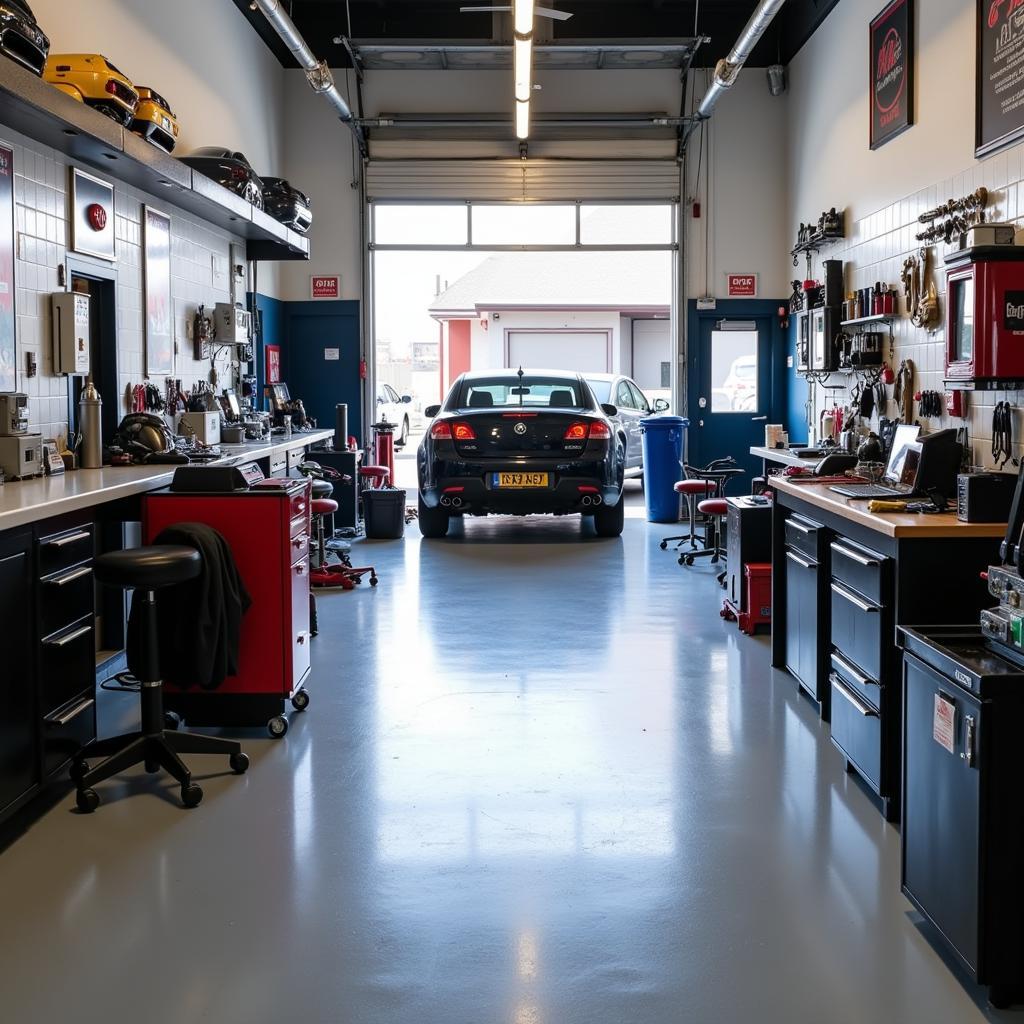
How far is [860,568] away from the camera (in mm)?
A: 3672

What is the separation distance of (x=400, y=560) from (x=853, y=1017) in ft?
20.7

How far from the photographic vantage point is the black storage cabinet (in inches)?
91.9

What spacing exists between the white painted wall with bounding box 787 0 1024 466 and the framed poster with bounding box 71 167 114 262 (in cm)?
452

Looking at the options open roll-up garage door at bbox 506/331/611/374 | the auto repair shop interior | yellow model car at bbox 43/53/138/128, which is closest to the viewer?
the auto repair shop interior

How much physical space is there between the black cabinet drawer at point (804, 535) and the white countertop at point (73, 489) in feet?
8.38

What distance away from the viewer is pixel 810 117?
10164mm

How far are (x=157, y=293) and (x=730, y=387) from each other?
6380 mm

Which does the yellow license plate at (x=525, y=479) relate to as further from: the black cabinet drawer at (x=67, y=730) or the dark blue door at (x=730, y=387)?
the black cabinet drawer at (x=67, y=730)

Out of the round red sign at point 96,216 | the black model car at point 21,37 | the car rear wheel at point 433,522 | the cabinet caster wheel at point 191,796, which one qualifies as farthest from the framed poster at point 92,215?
the car rear wheel at point 433,522

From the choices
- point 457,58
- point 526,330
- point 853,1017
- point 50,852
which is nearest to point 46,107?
point 50,852

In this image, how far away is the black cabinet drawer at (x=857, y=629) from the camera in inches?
137

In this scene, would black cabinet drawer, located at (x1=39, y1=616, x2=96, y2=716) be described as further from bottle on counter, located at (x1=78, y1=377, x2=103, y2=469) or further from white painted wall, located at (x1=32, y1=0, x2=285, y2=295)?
white painted wall, located at (x1=32, y1=0, x2=285, y2=295)

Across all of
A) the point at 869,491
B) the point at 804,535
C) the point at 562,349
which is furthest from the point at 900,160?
the point at 562,349

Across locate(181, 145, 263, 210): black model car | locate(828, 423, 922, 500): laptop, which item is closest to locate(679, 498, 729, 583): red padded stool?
locate(828, 423, 922, 500): laptop
